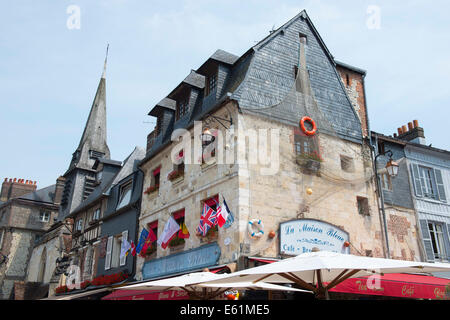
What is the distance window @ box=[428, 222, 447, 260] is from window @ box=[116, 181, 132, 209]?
1058cm

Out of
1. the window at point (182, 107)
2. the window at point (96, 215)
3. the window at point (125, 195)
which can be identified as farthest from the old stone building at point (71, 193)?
the window at point (182, 107)

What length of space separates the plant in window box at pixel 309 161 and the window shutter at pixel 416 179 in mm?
3738

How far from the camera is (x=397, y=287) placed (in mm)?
9188

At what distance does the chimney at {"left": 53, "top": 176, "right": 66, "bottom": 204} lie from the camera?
3047cm

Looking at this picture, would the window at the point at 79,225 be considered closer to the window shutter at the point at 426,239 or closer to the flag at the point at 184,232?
the flag at the point at 184,232

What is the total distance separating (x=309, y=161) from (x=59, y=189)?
23.9m

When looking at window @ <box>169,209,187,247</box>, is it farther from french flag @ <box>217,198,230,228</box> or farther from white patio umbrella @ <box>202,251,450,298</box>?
white patio umbrella @ <box>202,251,450,298</box>

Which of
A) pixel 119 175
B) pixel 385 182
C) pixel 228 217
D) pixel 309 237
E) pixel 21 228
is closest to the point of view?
pixel 228 217

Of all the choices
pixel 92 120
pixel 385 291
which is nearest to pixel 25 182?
pixel 92 120

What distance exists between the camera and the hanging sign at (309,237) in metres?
10.3

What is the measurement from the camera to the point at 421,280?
32.7ft

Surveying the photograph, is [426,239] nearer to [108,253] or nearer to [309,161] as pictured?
[309,161]

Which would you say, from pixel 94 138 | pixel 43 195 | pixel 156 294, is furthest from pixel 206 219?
pixel 43 195
